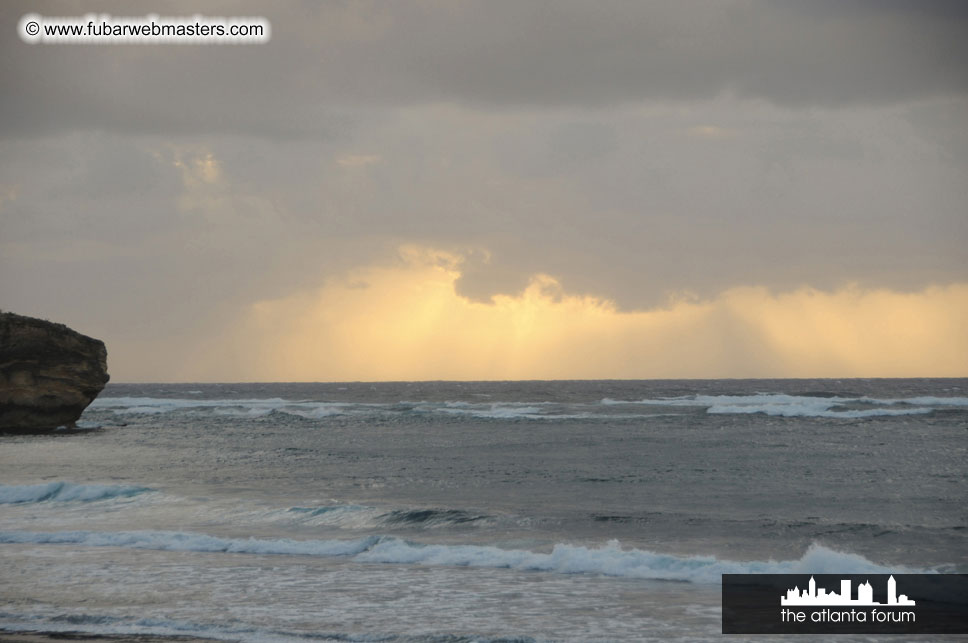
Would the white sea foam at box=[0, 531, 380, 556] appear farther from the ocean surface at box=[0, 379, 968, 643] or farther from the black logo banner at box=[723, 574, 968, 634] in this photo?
the black logo banner at box=[723, 574, 968, 634]

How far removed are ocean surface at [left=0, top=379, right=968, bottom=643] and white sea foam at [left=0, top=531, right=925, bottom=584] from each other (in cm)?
5

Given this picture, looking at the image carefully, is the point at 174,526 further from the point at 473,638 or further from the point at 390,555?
the point at 473,638

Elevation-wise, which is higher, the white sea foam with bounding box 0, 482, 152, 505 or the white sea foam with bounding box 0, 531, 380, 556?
the white sea foam with bounding box 0, 482, 152, 505

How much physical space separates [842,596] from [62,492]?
19.2 m

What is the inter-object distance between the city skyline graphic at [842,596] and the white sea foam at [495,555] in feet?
2.40

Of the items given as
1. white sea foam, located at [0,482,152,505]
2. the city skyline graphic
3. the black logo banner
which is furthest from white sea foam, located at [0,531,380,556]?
the city skyline graphic

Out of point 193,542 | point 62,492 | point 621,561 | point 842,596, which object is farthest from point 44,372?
point 842,596

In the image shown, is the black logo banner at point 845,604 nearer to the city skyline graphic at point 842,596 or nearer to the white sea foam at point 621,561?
the city skyline graphic at point 842,596

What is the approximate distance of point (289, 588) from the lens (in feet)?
41.4

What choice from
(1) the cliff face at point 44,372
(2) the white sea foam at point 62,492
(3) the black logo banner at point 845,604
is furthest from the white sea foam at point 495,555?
(1) the cliff face at point 44,372

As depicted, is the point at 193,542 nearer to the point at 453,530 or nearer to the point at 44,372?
the point at 453,530

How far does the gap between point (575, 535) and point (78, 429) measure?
38.1m

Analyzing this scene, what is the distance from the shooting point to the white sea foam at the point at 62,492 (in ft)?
70.3

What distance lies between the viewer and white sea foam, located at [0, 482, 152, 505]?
21438mm
